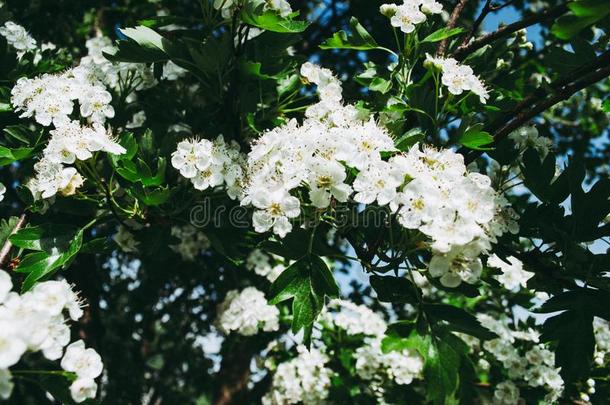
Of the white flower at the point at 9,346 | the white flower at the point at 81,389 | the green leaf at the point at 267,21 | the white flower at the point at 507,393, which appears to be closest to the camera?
the white flower at the point at 9,346

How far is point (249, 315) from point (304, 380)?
0.46 metres

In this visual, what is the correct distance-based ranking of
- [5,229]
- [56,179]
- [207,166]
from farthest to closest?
[5,229] → [207,166] → [56,179]

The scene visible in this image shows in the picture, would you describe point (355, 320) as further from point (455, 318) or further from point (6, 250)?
point (6, 250)

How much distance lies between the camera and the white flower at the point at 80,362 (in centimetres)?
144

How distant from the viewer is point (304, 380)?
2963 millimetres

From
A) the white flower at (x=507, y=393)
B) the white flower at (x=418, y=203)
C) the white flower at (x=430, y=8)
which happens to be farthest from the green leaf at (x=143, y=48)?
the white flower at (x=507, y=393)

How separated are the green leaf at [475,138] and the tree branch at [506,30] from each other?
49 centimetres

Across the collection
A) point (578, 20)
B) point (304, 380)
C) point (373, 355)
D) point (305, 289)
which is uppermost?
point (578, 20)

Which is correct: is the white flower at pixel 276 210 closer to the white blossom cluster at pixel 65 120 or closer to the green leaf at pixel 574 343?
the white blossom cluster at pixel 65 120

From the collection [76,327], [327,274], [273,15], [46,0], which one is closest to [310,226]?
[327,274]

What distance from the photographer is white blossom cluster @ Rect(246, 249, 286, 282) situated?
322 cm

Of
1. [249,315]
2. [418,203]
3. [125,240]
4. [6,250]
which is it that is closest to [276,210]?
[418,203]

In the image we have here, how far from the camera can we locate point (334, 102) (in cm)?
197

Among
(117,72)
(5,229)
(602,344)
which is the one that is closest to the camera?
(5,229)
